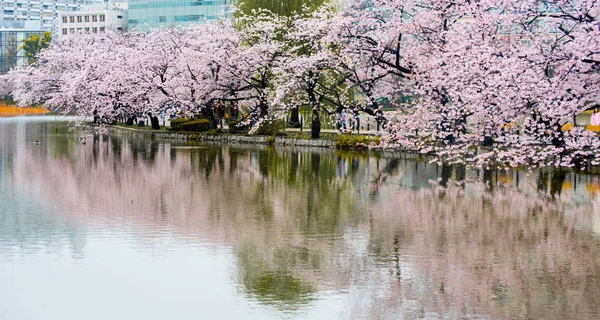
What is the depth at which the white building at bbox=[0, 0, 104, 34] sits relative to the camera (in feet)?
576

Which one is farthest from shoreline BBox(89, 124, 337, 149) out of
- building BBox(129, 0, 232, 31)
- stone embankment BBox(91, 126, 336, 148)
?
building BBox(129, 0, 232, 31)

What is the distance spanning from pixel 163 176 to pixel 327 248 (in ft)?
36.5

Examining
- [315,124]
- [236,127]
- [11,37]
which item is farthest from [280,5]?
[11,37]

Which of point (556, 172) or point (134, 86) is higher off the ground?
point (134, 86)

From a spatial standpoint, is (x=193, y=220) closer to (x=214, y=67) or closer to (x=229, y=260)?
(x=229, y=260)

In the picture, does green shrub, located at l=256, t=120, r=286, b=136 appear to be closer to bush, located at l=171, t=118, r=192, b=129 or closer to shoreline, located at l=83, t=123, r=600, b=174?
shoreline, located at l=83, t=123, r=600, b=174

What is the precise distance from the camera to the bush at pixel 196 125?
43.6m

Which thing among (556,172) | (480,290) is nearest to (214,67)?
(556,172)

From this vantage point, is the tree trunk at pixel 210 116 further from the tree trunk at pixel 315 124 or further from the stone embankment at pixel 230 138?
the tree trunk at pixel 315 124

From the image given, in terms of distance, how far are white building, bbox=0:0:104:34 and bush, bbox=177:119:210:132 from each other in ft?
449

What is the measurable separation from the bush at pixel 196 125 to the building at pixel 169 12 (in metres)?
89.0

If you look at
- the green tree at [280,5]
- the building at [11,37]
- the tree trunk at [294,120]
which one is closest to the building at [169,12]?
the building at [11,37]

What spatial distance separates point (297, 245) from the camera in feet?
40.3

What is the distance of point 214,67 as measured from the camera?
4262 centimetres
